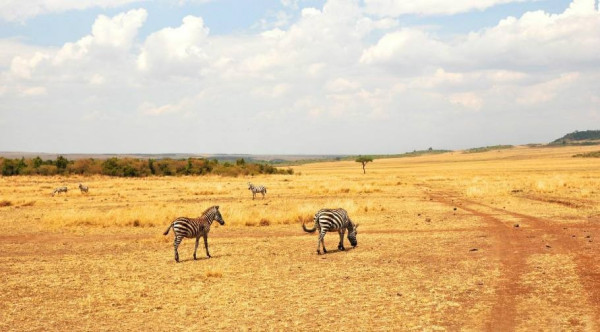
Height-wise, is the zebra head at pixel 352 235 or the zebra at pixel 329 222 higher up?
the zebra at pixel 329 222

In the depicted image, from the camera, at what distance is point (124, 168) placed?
78.8m

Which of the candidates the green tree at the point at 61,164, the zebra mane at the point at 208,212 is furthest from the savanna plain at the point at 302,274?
the green tree at the point at 61,164

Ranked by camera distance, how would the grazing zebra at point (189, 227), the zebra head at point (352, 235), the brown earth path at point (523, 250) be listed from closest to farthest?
the brown earth path at point (523, 250) → the grazing zebra at point (189, 227) → the zebra head at point (352, 235)

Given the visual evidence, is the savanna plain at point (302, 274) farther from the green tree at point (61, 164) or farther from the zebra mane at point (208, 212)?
the green tree at point (61, 164)

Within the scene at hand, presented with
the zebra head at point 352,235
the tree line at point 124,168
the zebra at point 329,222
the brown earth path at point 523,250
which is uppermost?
the tree line at point 124,168

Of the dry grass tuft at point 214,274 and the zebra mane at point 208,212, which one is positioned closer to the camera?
the dry grass tuft at point 214,274

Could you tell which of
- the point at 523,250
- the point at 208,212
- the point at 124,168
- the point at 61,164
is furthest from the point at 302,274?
the point at 61,164

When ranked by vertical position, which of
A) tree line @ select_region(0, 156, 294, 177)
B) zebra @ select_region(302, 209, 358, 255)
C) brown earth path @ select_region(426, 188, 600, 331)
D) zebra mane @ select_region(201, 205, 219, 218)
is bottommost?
brown earth path @ select_region(426, 188, 600, 331)

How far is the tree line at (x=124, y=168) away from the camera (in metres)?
77.5

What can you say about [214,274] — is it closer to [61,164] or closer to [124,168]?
[124,168]

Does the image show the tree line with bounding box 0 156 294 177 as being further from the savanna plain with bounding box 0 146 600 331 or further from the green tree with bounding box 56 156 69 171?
the savanna plain with bounding box 0 146 600 331

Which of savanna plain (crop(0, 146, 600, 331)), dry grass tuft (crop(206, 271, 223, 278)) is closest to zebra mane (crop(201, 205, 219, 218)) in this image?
savanna plain (crop(0, 146, 600, 331))

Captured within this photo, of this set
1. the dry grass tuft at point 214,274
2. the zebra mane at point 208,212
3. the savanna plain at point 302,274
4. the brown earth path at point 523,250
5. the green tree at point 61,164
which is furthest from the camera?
the green tree at point 61,164

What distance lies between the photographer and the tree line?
3051 inches
